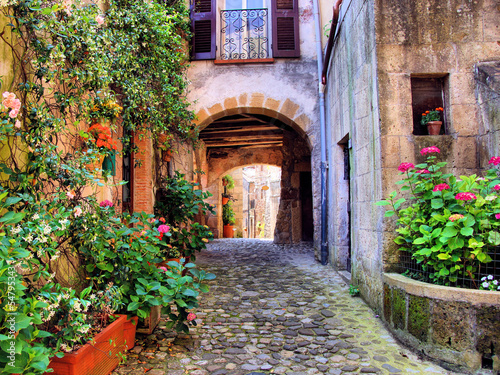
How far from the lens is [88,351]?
2.09 metres

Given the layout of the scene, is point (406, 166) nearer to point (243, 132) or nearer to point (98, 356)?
point (98, 356)

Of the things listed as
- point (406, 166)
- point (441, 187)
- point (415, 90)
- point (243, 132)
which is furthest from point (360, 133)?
point (243, 132)

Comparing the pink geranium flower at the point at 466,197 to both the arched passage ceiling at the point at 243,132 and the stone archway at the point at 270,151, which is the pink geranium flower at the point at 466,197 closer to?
the stone archway at the point at 270,151

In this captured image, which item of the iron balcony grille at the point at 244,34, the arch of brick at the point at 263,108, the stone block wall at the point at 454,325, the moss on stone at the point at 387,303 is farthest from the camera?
the iron balcony grille at the point at 244,34

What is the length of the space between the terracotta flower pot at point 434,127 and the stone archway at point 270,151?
3.35m

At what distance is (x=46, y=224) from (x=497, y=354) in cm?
285

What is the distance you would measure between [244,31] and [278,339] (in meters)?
5.96

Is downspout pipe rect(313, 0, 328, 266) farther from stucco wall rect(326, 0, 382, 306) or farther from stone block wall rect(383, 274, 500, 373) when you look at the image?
stone block wall rect(383, 274, 500, 373)

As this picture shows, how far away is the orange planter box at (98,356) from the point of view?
1.95 m

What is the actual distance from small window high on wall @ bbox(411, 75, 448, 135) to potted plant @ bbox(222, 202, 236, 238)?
10288 millimetres

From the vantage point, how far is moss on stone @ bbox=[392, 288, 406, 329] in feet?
9.55

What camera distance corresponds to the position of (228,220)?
13.6 meters

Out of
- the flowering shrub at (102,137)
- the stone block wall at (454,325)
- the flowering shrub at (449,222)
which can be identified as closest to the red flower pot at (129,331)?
the flowering shrub at (102,137)

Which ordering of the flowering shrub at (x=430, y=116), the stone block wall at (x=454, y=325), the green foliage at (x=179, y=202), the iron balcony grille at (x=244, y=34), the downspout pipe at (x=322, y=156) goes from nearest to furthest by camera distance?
the stone block wall at (x=454, y=325) < the flowering shrub at (x=430, y=116) < the green foliage at (x=179, y=202) < the downspout pipe at (x=322, y=156) < the iron balcony grille at (x=244, y=34)
